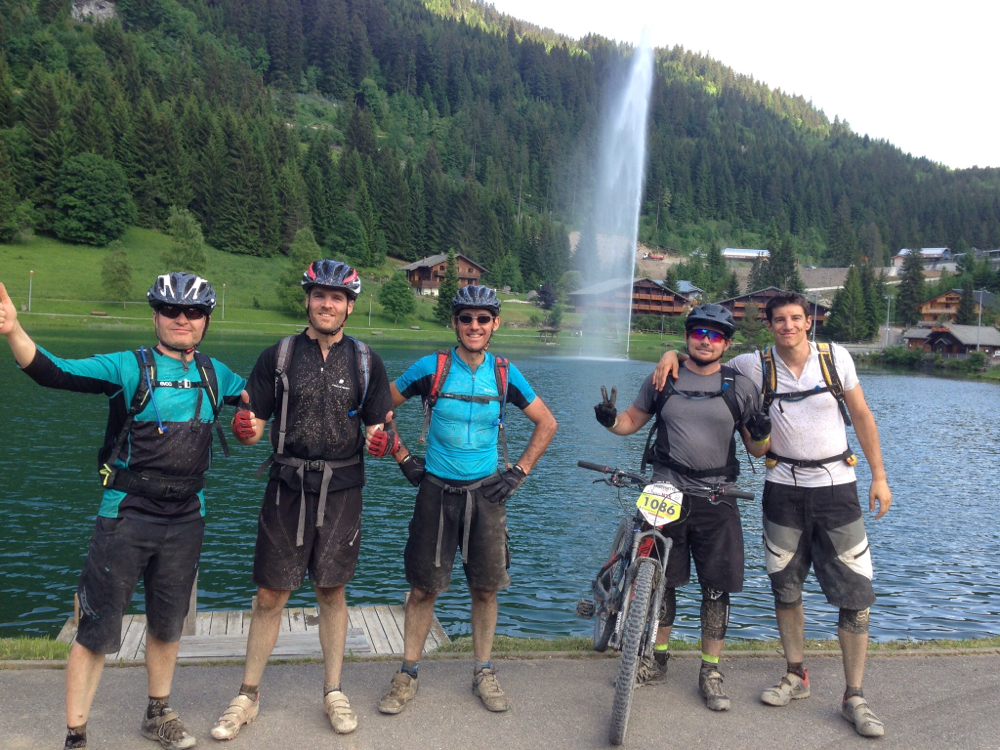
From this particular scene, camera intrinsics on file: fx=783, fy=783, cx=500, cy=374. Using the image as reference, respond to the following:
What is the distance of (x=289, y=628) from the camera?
7805 mm

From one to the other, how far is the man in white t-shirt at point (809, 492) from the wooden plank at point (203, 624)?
5228 mm

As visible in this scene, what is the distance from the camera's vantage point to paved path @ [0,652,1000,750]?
472cm

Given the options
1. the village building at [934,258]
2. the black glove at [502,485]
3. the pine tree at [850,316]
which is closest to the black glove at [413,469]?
the black glove at [502,485]

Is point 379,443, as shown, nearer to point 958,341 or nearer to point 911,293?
point 958,341

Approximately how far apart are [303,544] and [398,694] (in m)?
1.20

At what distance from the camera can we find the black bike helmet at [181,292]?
464 centimetres

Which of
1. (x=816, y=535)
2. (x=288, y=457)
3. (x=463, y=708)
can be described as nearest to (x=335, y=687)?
(x=463, y=708)

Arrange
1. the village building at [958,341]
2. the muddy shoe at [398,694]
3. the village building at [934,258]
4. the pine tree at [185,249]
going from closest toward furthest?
the muddy shoe at [398,694] → the pine tree at [185,249] → the village building at [958,341] → the village building at [934,258]

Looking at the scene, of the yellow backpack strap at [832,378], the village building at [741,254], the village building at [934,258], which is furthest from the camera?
the village building at [934,258]

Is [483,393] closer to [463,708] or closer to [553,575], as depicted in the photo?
[463,708]

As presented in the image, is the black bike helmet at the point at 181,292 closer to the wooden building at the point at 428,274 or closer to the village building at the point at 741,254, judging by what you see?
the wooden building at the point at 428,274

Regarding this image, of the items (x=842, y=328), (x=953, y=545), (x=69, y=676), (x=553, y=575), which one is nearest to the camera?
(x=69, y=676)

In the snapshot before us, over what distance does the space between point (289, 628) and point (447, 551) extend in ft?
10.6

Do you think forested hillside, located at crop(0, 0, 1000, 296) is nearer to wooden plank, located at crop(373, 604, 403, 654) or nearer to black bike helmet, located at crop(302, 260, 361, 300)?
wooden plank, located at crop(373, 604, 403, 654)
